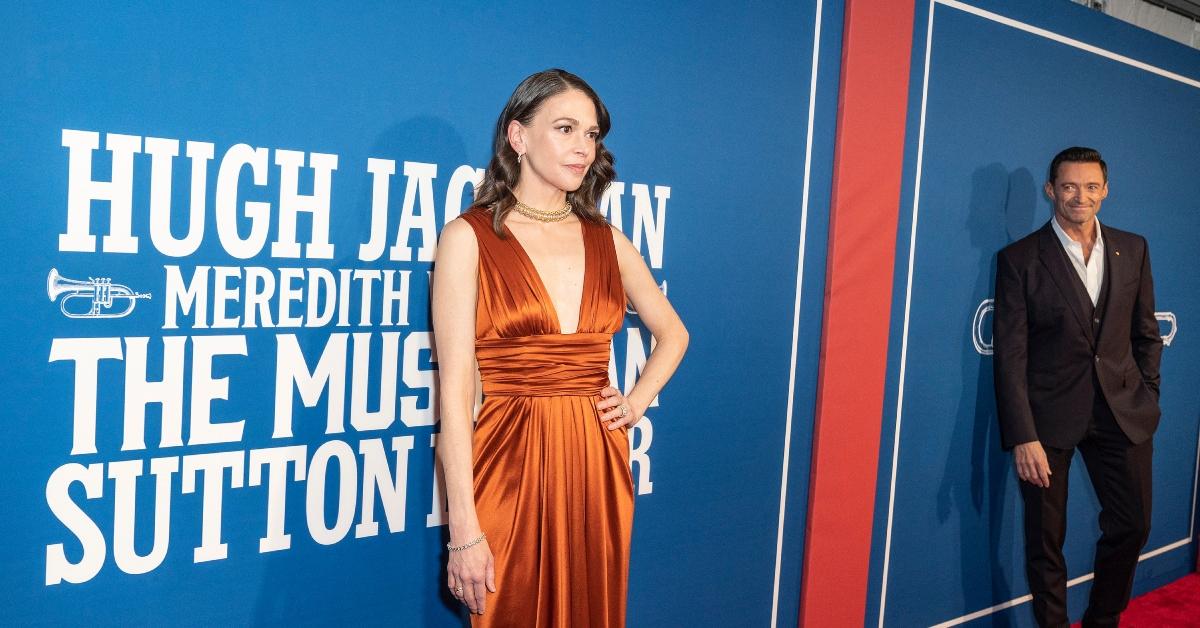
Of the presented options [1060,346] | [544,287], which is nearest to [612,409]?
[544,287]

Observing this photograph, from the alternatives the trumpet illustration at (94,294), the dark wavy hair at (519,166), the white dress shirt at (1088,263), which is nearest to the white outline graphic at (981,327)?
the white dress shirt at (1088,263)

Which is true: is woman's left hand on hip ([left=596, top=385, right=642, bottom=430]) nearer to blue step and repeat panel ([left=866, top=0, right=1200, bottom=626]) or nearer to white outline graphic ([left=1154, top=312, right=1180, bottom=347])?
blue step and repeat panel ([left=866, top=0, right=1200, bottom=626])

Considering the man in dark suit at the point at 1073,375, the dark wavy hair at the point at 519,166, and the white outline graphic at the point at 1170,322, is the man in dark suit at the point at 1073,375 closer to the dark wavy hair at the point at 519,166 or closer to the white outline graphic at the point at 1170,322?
the white outline graphic at the point at 1170,322

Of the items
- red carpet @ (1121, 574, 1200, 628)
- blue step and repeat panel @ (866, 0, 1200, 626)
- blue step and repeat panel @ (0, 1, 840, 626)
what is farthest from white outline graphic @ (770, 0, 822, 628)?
red carpet @ (1121, 574, 1200, 628)

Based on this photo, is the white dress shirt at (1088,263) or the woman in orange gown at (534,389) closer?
the woman in orange gown at (534,389)

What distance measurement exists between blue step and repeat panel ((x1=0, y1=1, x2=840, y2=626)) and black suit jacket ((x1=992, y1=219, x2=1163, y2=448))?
1163mm

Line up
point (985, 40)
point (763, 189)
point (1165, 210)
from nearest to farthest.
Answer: point (763, 189) → point (985, 40) → point (1165, 210)

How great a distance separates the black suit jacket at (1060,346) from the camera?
3.18 m

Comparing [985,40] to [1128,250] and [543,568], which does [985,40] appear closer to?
[1128,250]

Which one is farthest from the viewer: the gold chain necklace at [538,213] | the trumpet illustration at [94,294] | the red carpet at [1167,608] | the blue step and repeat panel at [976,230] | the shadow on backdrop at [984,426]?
the red carpet at [1167,608]

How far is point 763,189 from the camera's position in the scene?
115 inches

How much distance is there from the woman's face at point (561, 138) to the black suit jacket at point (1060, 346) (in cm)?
193

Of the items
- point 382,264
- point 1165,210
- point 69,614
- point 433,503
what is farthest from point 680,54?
point 1165,210

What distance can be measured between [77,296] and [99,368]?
5.9 inches
